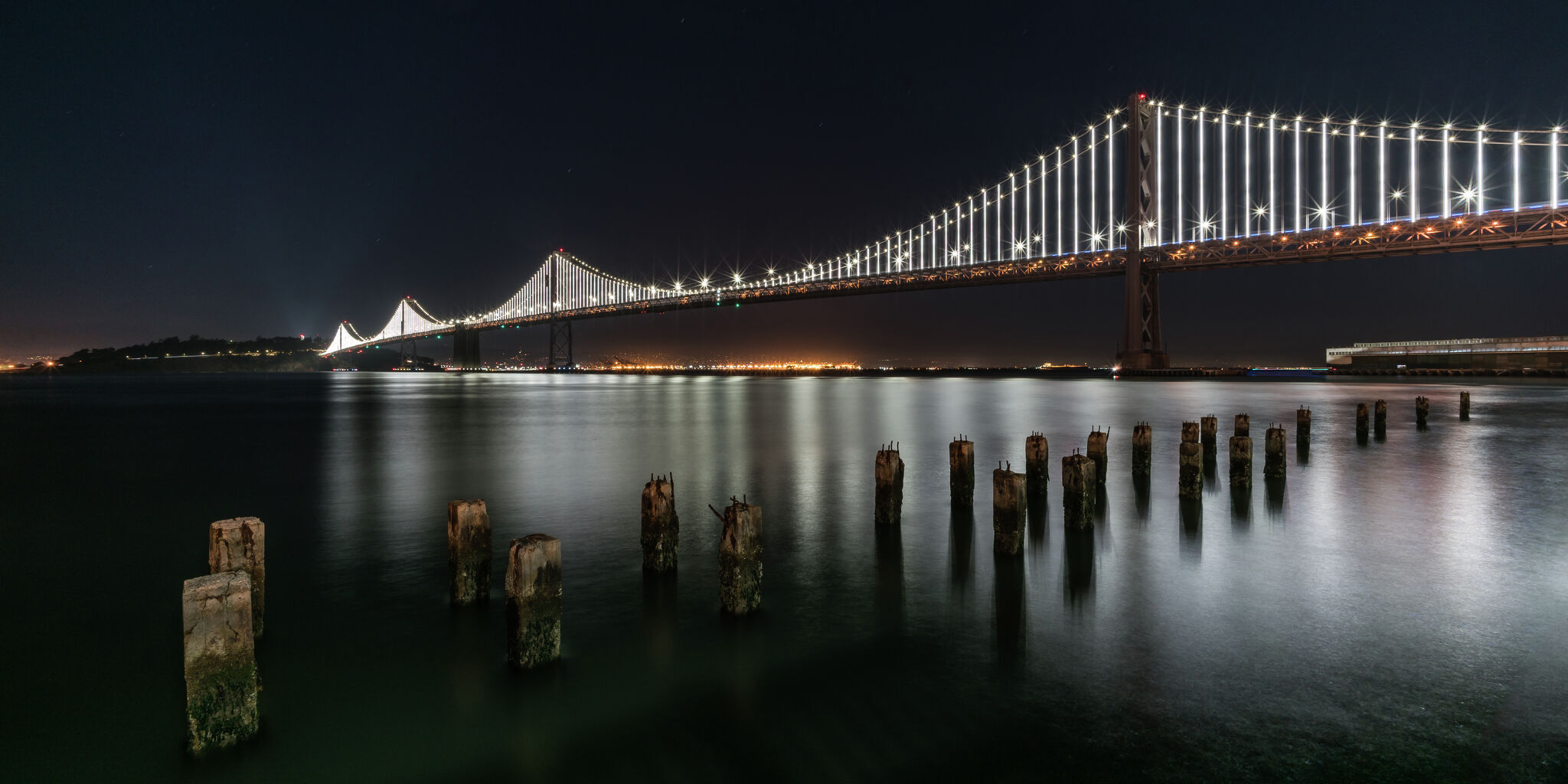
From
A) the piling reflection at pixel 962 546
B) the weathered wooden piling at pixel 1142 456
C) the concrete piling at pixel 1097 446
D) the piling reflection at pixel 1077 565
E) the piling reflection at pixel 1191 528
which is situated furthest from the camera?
the weathered wooden piling at pixel 1142 456

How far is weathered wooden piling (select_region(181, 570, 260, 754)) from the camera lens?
114 inches

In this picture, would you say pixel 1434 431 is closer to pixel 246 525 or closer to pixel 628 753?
pixel 628 753

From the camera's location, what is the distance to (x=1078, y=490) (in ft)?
22.3

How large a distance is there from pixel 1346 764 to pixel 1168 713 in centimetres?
66

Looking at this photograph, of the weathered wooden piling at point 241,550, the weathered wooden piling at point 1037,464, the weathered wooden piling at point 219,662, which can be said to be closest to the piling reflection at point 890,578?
the weathered wooden piling at point 1037,464

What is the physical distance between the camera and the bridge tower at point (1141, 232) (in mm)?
46312

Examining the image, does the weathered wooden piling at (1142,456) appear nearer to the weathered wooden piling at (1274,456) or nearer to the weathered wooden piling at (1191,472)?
the weathered wooden piling at (1191,472)

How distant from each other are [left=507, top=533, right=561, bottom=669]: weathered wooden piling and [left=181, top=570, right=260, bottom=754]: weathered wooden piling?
1.02m

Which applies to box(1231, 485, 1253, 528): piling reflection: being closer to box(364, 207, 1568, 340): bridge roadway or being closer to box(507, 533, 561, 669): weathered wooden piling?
box(507, 533, 561, 669): weathered wooden piling

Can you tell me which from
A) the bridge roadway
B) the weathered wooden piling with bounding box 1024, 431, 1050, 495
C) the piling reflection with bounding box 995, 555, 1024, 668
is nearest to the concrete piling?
the weathered wooden piling with bounding box 1024, 431, 1050, 495

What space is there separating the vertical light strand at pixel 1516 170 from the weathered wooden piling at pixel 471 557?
46.0m

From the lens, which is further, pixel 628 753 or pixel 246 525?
pixel 246 525

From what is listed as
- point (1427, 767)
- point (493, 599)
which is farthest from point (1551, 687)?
point (493, 599)

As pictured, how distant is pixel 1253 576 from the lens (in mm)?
5844
